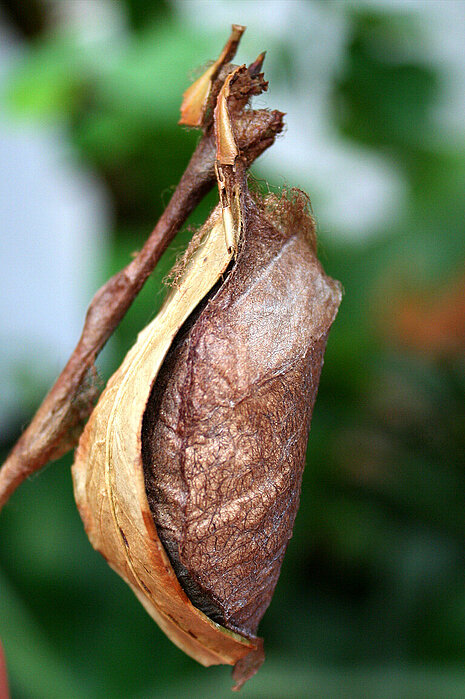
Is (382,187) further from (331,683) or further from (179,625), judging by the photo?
(179,625)

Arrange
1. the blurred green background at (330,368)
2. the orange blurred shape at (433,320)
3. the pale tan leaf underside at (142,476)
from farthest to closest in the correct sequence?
1. the orange blurred shape at (433,320)
2. the blurred green background at (330,368)
3. the pale tan leaf underside at (142,476)

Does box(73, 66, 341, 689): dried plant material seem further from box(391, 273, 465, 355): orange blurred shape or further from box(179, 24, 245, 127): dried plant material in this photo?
box(391, 273, 465, 355): orange blurred shape

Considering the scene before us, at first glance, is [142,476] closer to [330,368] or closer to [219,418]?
[219,418]

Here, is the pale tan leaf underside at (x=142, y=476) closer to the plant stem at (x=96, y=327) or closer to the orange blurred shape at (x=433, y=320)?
the plant stem at (x=96, y=327)

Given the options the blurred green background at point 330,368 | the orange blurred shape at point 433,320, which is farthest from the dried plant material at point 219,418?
the orange blurred shape at point 433,320

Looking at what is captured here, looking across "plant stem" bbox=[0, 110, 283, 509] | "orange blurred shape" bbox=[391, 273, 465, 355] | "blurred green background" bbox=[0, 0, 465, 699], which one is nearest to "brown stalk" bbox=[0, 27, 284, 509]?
"plant stem" bbox=[0, 110, 283, 509]

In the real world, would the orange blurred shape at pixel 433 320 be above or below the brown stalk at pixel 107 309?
below

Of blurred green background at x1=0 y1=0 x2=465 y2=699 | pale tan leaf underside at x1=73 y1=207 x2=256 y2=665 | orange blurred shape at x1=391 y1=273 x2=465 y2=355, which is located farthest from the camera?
orange blurred shape at x1=391 y1=273 x2=465 y2=355
